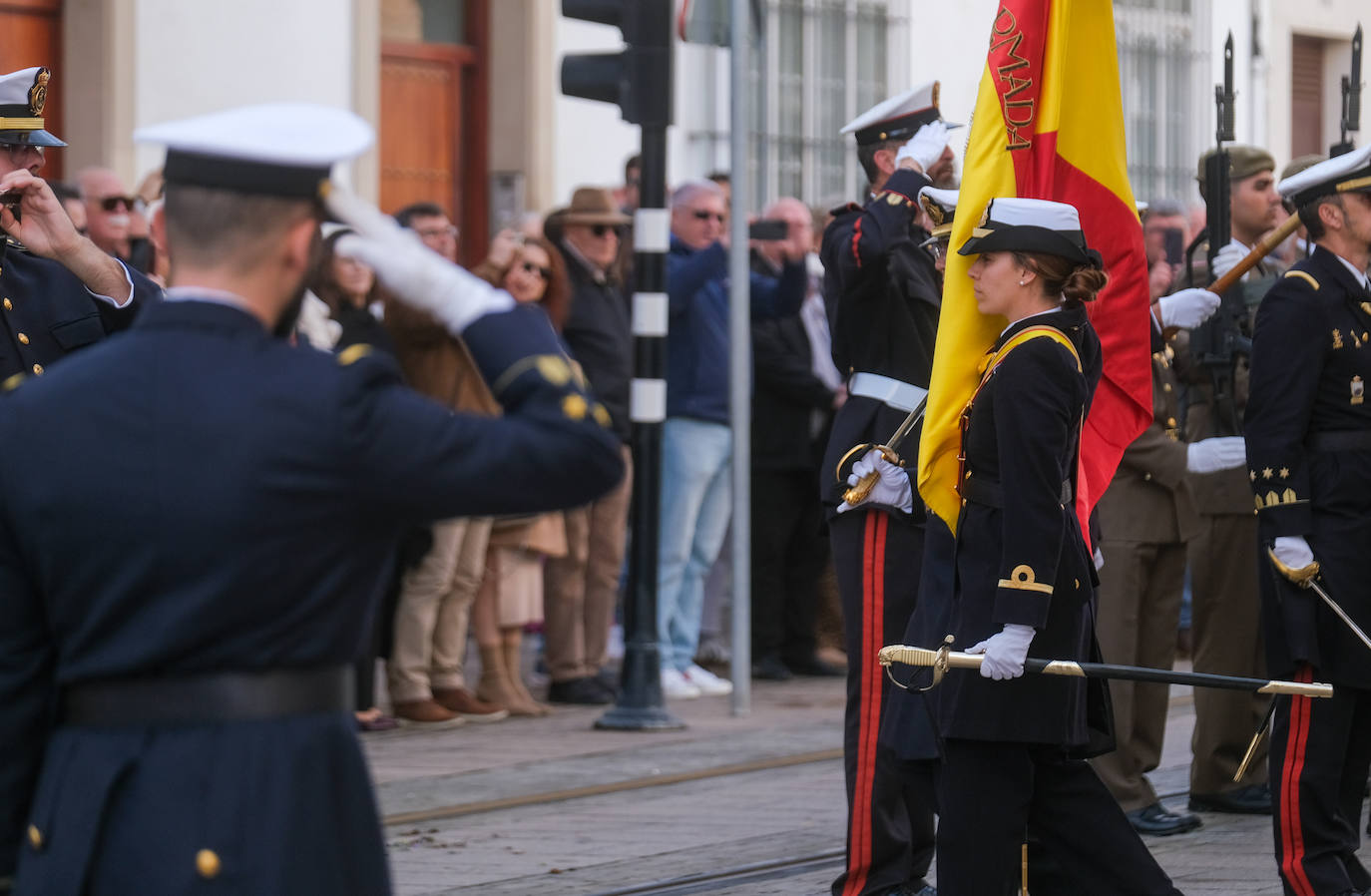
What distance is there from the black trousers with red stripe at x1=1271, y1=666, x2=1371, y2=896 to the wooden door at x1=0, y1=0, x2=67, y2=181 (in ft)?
26.5

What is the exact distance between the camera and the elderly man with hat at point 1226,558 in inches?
312

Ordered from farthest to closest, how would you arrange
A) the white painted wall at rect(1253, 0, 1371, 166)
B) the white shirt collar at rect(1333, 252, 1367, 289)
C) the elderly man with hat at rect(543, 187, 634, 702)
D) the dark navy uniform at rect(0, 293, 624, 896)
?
the white painted wall at rect(1253, 0, 1371, 166) → the elderly man with hat at rect(543, 187, 634, 702) → the white shirt collar at rect(1333, 252, 1367, 289) → the dark navy uniform at rect(0, 293, 624, 896)

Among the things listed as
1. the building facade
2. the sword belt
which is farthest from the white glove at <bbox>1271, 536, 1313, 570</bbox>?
the building facade

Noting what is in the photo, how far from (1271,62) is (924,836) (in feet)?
52.9

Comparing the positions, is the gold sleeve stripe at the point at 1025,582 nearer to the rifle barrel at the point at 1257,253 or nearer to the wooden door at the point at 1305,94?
the rifle barrel at the point at 1257,253

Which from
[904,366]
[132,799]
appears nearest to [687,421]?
[904,366]

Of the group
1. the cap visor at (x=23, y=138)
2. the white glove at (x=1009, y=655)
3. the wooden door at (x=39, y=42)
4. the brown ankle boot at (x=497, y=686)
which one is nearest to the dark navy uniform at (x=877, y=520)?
the white glove at (x=1009, y=655)

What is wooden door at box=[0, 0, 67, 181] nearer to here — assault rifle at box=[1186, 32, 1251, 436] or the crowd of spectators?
the crowd of spectators

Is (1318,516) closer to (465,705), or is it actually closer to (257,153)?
(257,153)

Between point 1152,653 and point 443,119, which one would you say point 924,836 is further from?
point 443,119

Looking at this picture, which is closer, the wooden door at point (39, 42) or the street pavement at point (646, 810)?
the street pavement at point (646, 810)

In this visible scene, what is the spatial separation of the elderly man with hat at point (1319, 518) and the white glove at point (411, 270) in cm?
361

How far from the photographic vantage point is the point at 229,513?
113 inches

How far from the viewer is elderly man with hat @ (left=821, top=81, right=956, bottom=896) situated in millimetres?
6168
